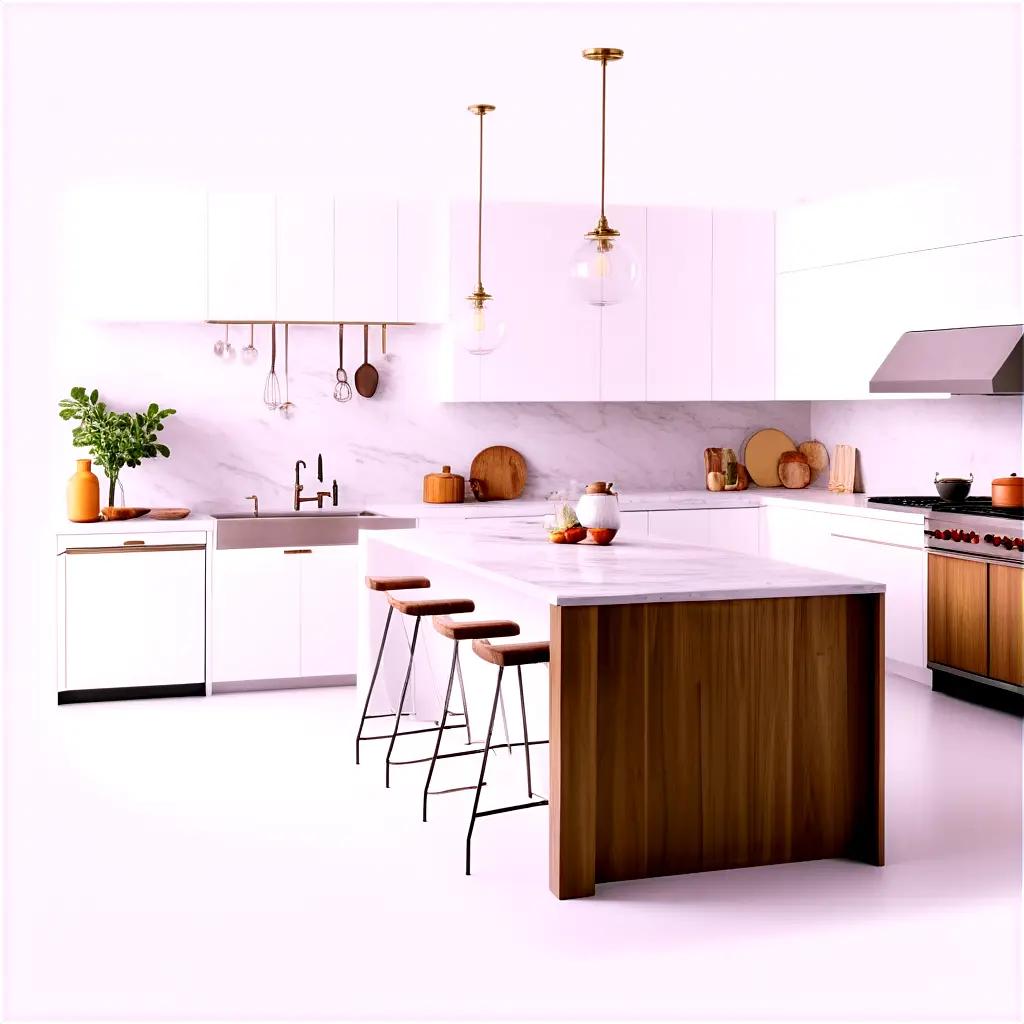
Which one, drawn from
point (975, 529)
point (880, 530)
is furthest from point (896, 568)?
point (975, 529)

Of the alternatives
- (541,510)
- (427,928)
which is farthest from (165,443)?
(427,928)

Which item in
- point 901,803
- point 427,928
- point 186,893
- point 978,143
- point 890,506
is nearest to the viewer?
point 427,928

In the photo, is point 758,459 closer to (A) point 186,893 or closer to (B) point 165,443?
(B) point 165,443

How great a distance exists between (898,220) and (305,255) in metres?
3.11

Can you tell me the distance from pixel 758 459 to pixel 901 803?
12.5ft

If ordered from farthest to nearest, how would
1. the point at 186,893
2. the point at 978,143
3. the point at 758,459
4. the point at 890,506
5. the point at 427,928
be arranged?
the point at 758,459
the point at 890,506
the point at 978,143
the point at 186,893
the point at 427,928

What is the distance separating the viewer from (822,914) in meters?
3.89

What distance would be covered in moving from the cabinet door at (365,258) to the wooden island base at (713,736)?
12.1ft

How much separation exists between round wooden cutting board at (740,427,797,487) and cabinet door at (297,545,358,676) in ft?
9.17

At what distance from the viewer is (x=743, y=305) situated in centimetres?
792

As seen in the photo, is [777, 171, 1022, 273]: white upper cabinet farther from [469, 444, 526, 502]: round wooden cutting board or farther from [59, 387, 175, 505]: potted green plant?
[59, 387, 175, 505]: potted green plant

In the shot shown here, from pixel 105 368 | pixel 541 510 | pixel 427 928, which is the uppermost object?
pixel 105 368

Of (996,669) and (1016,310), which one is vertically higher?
(1016,310)

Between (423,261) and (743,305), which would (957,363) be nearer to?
(743,305)
